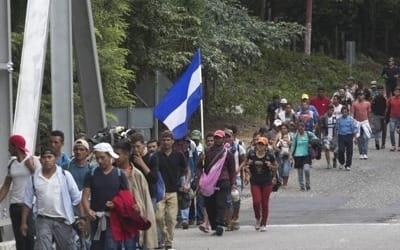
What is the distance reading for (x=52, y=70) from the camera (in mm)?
14266

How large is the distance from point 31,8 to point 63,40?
2.46ft

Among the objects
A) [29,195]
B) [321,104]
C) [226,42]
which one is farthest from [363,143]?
[29,195]

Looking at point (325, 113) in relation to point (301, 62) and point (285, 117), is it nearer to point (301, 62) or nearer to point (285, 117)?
point (285, 117)

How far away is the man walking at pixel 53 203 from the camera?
10820 millimetres

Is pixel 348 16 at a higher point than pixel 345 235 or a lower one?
higher

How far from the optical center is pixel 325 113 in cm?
2836

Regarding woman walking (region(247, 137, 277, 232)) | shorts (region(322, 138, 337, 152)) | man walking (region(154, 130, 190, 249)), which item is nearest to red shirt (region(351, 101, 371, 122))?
shorts (region(322, 138, 337, 152))

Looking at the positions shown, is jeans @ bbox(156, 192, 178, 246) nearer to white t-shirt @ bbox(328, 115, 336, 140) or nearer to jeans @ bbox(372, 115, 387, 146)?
white t-shirt @ bbox(328, 115, 336, 140)

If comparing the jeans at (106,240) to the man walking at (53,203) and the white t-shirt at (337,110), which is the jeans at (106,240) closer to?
the man walking at (53,203)

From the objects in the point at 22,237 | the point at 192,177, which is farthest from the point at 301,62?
the point at 22,237

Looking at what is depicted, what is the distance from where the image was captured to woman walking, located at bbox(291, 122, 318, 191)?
74.5 ft

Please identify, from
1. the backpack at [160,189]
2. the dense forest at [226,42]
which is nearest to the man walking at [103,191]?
the backpack at [160,189]

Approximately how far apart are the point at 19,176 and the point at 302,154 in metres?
12.2

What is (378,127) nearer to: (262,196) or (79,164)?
(262,196)
